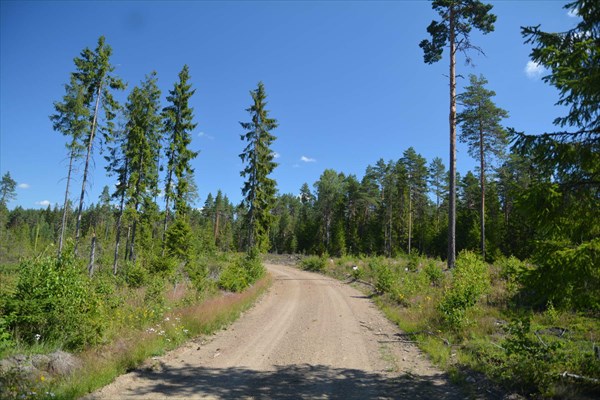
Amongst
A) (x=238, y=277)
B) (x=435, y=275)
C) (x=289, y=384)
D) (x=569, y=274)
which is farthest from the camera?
(x=238, y=277)

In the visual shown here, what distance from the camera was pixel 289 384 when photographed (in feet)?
21.0

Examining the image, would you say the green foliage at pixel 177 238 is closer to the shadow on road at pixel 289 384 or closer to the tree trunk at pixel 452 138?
the shadow on road at pixel 289 384

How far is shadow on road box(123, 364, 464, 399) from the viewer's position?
5.87 m

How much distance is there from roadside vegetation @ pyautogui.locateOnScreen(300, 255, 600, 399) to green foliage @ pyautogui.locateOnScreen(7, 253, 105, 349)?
7950 millimetres

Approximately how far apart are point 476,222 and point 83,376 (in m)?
45.5

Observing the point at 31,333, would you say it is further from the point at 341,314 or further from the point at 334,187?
the point at 334,187

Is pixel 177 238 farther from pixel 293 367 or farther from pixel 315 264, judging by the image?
pixel 315 264

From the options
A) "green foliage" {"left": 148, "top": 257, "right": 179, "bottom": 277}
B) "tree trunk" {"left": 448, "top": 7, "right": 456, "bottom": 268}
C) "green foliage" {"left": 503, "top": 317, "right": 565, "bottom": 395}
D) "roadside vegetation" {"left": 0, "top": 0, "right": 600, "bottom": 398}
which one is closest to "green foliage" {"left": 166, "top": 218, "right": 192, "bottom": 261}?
"roadside vegetation" {"left": 0, "top": 0, "right": 600, "bottom": 398}

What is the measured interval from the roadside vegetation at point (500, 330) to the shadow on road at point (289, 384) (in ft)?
3.52

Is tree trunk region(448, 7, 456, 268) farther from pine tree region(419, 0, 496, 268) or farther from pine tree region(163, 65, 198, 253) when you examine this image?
pine tree region(163, 65, 198, 253)

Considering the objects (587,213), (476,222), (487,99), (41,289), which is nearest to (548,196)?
(587,213)

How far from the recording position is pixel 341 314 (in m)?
13.6

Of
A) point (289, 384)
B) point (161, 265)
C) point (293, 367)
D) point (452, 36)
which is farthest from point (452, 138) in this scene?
point (161, 265)

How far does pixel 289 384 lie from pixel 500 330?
6704mm
